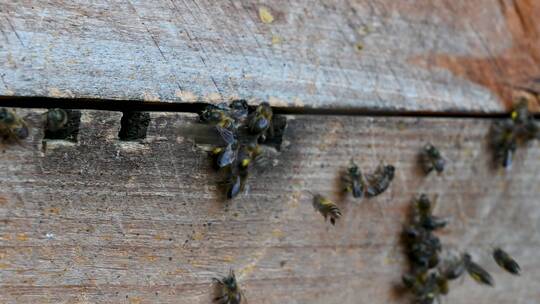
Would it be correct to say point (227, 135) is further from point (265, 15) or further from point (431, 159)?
point (431, 159)

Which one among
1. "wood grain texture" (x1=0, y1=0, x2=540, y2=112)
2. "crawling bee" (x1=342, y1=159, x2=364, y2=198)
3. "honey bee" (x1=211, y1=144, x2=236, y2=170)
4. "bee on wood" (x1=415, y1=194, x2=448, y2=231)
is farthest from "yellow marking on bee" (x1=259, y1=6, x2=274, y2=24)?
"bee on wood" (x1=415, y1=194, x2=448, y2=231)

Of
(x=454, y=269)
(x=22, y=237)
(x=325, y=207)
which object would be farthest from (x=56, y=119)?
(x=454, y=269)

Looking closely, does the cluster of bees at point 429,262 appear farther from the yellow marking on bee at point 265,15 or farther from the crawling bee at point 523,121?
the yellow marking on bee at point 265,15

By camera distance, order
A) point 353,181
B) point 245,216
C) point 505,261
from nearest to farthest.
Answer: point 245,216 < point 353,181 < point 505,261

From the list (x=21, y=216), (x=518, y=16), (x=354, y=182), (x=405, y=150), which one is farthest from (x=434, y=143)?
(x=21, y=216)

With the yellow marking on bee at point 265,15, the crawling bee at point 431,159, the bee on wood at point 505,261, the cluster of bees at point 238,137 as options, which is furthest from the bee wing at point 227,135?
Result: the bee on wood at point 505,261

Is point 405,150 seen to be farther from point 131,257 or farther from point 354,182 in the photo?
point 131,257
